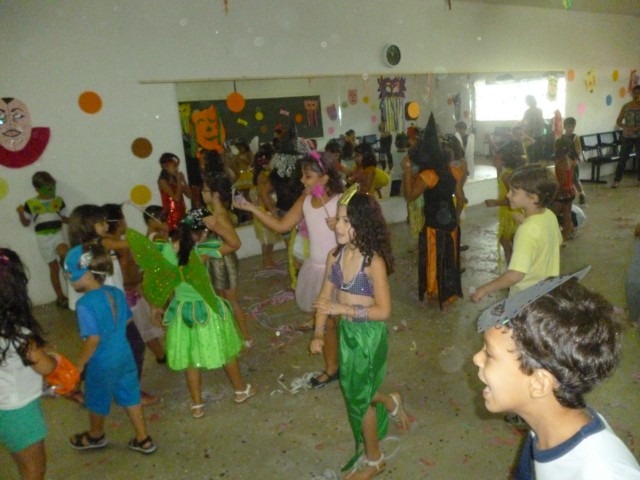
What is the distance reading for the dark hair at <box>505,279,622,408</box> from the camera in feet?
3.45

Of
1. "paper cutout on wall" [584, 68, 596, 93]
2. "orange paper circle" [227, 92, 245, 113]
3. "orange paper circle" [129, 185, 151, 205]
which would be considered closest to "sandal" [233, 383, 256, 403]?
"orange paper circle" [129, 185, 151, 205]

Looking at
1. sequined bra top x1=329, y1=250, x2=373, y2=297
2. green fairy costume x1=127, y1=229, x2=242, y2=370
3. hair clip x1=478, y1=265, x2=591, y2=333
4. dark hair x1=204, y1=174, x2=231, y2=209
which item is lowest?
green fairy costume x1=127, y1=229, x2=242, y2=370

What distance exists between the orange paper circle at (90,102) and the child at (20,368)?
4212 millimetres

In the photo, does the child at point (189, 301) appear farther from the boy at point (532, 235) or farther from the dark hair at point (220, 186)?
the boy at point (532, 235)

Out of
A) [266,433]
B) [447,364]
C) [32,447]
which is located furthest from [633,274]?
[32,447]

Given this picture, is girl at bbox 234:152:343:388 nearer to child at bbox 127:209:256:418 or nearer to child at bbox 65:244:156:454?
child at bbox 127:209:256:418

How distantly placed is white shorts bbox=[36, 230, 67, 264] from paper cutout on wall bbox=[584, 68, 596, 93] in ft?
37.3

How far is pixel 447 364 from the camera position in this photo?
3648mm

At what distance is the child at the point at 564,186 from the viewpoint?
608cm

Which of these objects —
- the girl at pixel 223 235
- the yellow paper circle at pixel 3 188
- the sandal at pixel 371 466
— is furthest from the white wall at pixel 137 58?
the sandal at pixel 371 466

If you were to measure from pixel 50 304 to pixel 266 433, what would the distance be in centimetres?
403

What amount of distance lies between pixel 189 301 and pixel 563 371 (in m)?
2.26

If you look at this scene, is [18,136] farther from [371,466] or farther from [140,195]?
[371,466]

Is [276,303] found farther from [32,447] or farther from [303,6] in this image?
[303,6]
